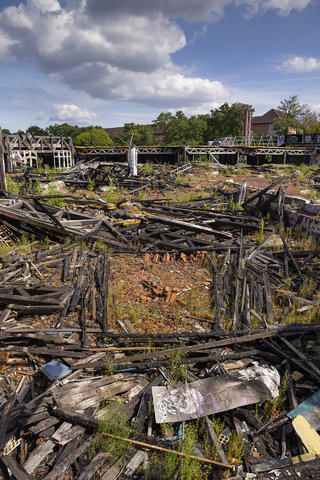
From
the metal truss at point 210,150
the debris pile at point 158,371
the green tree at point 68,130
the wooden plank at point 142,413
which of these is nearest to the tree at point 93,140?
the green tree at point 68,130

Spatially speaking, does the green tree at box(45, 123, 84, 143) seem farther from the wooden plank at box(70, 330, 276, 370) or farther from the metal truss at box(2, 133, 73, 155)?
the wooden plank at box(70, 330, 276, 370)

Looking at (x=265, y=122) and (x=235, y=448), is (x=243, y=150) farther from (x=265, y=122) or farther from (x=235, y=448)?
(x=265, y=122)

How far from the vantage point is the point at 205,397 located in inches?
139

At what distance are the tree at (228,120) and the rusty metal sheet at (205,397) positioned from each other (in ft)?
171

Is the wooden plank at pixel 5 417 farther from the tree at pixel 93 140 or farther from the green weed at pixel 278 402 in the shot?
the tree at pixel 93 140

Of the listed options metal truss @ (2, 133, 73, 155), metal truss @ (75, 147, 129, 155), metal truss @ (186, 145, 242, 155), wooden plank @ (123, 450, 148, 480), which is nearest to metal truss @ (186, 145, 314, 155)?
metal truss @ (186, 145, 242, 155)

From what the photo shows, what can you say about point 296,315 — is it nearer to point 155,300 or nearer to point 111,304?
point 155,300

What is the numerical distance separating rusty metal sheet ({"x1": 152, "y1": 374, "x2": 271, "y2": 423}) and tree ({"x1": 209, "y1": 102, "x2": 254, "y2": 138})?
171 feet

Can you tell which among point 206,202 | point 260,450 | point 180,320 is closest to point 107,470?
point 260,450

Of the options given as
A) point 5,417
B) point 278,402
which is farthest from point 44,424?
point 278,402

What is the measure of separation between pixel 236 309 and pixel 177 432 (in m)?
2.72

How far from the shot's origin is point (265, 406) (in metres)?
3.58

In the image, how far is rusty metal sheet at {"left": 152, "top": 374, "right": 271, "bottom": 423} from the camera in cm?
338

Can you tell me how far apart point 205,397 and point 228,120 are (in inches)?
2105
